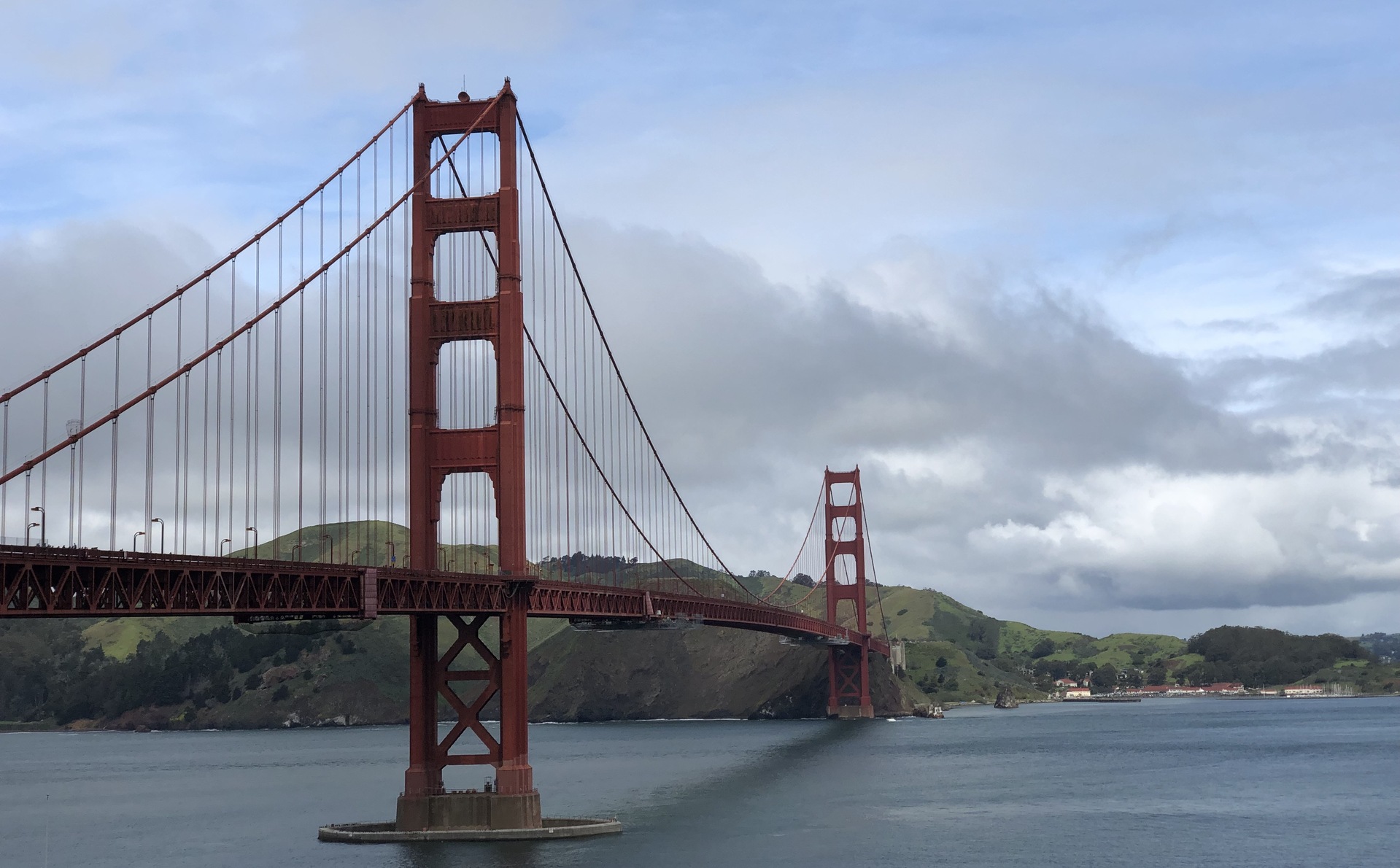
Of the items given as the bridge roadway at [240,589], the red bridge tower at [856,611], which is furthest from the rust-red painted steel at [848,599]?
the bridge roadway at [240,589]

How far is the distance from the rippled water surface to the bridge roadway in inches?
341

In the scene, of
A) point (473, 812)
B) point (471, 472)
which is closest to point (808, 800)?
point (473, 812)

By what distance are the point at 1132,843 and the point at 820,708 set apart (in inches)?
4992

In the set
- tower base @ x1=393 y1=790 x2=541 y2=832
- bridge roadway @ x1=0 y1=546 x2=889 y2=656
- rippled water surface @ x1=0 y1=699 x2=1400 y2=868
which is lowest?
rippled water surface @ x1=0 y1=699 x2=1400 y2=868

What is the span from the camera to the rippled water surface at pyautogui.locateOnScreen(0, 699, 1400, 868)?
56906 millimetres

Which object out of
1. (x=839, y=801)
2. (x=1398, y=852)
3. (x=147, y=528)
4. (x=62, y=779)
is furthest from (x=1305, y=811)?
(x=62, y=779)

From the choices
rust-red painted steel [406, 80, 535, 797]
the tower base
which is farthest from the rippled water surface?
rust-red painted steel [406, 80, 535, 797]

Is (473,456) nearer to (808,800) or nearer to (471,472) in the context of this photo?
(471,472)

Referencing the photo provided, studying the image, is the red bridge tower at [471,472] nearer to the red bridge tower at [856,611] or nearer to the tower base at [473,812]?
the tower base at [473,812]

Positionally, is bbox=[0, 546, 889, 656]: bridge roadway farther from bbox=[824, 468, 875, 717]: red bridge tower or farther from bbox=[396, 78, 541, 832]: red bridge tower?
bbox=[824, 468, 875, 717]: red bridge tower

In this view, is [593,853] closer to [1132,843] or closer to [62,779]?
[1132,843]

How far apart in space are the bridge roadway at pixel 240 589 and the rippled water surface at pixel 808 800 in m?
8.65

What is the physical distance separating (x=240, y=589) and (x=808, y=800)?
41.1m

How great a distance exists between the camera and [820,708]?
18488 cm
